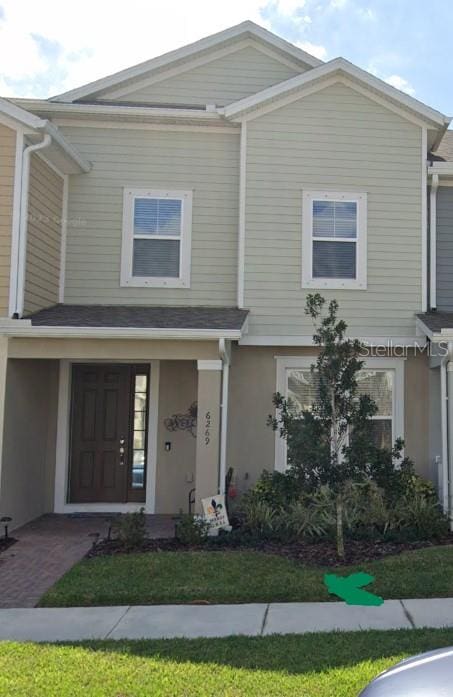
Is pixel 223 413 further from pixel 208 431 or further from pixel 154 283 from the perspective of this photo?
pixel 154 283

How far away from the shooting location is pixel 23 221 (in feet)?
27.2

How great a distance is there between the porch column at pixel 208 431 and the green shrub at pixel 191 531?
273 millimetres

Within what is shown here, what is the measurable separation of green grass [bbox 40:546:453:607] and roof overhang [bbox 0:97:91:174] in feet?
19.1

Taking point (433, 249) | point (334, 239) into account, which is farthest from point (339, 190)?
point (433, 249)

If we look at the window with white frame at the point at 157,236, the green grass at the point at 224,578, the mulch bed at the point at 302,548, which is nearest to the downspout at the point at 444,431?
the mulch bed at the point at 302,548

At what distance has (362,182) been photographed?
9.70 metres

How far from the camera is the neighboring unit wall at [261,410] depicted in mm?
9578

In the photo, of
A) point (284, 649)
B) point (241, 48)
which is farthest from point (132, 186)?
point (284, 649)

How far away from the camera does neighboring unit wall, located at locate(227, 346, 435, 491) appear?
31.4 feet

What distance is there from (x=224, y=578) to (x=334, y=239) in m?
5.74

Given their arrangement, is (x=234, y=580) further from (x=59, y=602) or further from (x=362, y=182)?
(x=362, y=182)

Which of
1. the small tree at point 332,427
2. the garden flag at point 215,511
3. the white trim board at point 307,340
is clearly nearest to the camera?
the small tree at point 332,427

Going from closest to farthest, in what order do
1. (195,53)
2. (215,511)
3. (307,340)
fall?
(215,511) → (307,340) → (195,53)

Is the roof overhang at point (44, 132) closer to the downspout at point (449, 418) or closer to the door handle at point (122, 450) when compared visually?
the door handle at point (122, 450)
